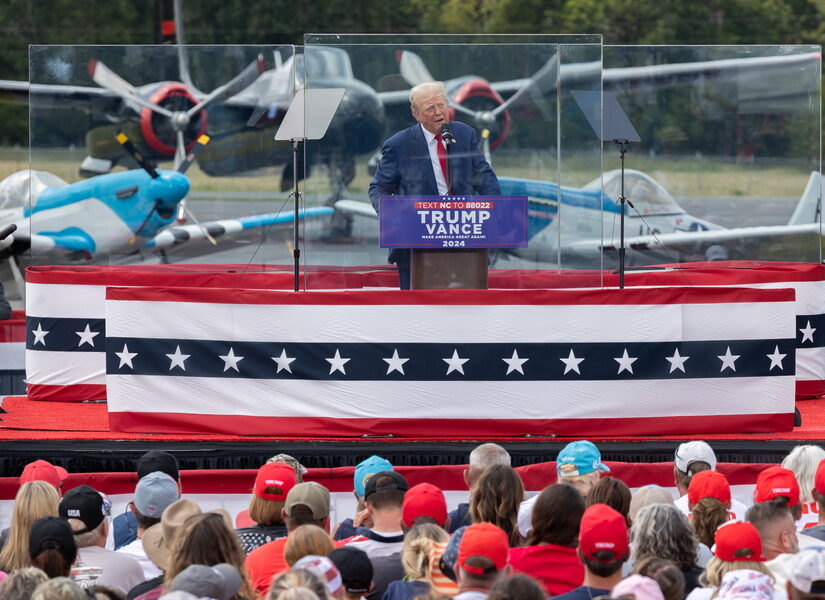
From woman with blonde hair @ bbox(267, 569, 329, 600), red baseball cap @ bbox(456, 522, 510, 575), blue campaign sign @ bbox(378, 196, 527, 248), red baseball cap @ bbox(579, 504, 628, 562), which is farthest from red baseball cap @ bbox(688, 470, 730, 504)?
blue campaign sign @ bbox(378, 196, 527, 248)

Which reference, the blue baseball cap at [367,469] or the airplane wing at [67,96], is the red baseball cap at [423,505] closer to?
the blue baseball cap at [367,469]

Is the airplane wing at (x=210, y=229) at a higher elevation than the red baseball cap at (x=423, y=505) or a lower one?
higher

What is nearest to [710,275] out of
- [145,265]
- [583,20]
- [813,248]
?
[813,248]

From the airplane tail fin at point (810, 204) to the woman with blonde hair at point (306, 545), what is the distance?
355 inches

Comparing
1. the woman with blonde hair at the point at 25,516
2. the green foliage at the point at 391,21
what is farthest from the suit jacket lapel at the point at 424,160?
the green foliage at the point at 391,21

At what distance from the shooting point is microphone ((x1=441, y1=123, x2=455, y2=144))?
9102 millimetres

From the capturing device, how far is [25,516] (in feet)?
19.2

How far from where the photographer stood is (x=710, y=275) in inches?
459

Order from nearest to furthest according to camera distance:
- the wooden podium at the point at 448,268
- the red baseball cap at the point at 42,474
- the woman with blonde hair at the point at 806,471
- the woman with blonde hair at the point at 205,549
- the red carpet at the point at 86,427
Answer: the woman with blonde hair at the point at 205,549, the woman with blonde hair at the point at 806,471, the red baseball cap at the point at 42,474, the red carpet at the point at 86,427, the wooden podium at the point at 448,268

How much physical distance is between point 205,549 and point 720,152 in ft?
37.0

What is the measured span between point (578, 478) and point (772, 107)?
313 inches

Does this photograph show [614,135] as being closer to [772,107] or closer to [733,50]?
[733,50]

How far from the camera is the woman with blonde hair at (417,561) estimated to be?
4.91 meters

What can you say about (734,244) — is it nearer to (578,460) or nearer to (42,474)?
(578,460)
